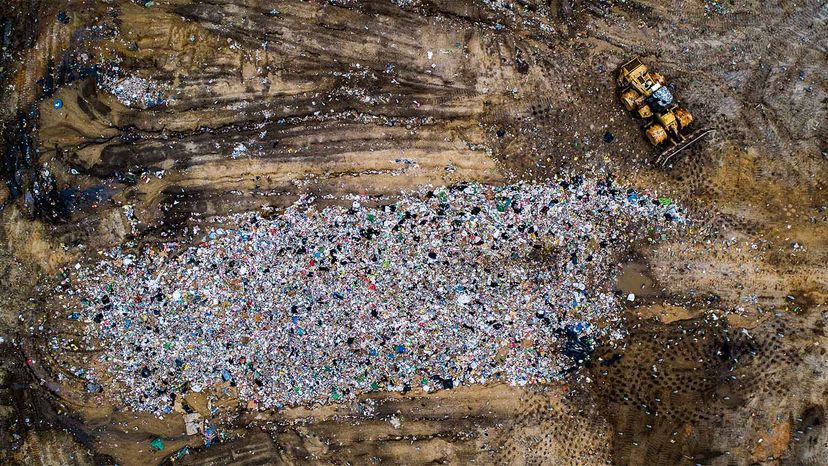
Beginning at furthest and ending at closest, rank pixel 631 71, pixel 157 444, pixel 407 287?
pixel 157 444
pixel 407 287
pixel 631 71

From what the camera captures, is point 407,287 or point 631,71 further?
point 407,287

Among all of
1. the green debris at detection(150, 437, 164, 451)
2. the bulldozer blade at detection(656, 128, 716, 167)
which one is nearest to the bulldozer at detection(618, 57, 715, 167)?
the bulldozer blade at detection(656, 128, 716, 167)

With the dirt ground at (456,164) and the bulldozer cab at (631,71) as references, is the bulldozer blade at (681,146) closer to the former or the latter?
the dirt ground at (456,164)

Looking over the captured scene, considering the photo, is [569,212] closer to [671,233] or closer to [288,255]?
[671,233]

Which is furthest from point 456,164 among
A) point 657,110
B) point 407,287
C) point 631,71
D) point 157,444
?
point 157,444

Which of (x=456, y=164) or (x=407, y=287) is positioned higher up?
(x=456, y=164)

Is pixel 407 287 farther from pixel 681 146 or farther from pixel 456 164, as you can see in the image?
pixel 681 146
